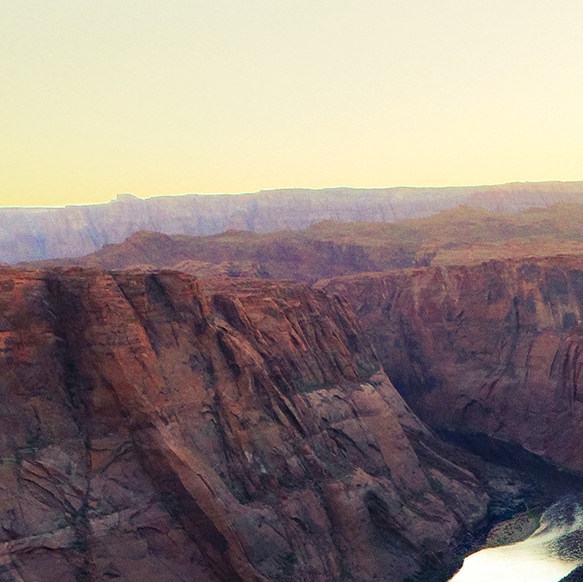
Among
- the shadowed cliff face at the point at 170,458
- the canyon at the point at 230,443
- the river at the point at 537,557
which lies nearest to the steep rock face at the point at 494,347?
the canyon at the point at 230,443

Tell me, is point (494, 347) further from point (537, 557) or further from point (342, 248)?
point (342, 248)

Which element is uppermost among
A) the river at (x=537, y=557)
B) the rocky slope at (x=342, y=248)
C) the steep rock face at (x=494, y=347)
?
the rocky slope at (x=342, y=248)

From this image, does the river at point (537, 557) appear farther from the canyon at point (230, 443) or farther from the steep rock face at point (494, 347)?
the steep rock face at point (494, 347)

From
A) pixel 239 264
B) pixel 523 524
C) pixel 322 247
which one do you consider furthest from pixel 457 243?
pixel 523 524

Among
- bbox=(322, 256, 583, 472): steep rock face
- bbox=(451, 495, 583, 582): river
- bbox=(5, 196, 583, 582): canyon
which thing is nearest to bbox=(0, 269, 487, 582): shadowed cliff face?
bbox=(5, 196, 583, 582): canyon

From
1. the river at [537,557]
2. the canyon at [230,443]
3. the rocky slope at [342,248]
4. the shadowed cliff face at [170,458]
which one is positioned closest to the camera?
the shadowed cliff face at [170,458]

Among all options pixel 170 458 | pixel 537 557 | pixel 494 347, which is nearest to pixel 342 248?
pixel 494 347

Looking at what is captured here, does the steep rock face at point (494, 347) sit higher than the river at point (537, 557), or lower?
higher
